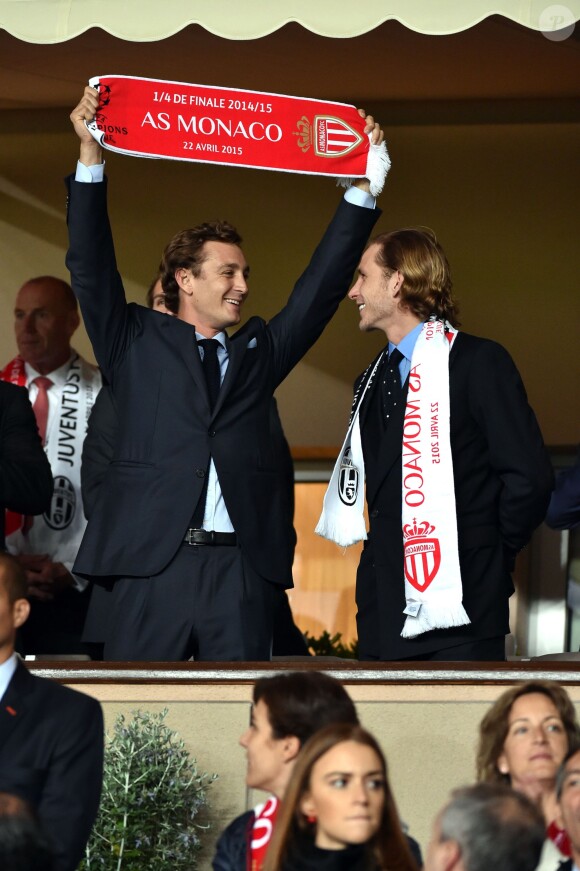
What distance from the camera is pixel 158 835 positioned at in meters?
4.88

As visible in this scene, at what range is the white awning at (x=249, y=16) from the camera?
5473 millimetres

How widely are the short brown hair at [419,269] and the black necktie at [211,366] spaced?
0.59 metres

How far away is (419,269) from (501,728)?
Answer: 1.71m

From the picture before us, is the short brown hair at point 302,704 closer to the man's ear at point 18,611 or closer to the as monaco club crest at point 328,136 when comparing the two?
the man's ear at point 18,611

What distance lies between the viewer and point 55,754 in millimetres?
4098

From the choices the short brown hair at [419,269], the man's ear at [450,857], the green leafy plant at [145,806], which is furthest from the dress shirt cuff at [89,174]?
the man's ear at [450,857]

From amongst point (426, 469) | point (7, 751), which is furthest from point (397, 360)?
point (7, 751)

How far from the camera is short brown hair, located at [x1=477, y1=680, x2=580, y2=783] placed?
423 centimetres

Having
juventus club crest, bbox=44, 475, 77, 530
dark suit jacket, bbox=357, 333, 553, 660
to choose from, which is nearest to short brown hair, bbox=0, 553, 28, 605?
dark suit jacket, bbox=357, 333, 553, 660

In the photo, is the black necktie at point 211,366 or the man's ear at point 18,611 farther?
the black necktie at point 211,366

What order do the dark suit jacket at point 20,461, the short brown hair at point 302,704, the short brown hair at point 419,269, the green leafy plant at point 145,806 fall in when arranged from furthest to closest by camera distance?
the dark suit jacket at point 20,461 → the short brown hair at point 419,269 → the green leafy plant at point 145,806 → the short brown hair at point 302,704

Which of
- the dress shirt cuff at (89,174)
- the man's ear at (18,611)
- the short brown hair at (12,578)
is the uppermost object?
the dress shirt cuff at (89,174)

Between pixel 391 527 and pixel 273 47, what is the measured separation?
2952 millimetres

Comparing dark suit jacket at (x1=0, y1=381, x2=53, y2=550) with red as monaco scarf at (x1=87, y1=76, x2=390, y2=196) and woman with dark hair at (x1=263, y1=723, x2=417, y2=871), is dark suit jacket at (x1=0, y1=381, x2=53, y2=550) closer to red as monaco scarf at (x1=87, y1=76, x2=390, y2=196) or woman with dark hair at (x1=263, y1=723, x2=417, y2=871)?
red as monaco scarf at (x1=87, y1=76, x2=390, y2=196)
